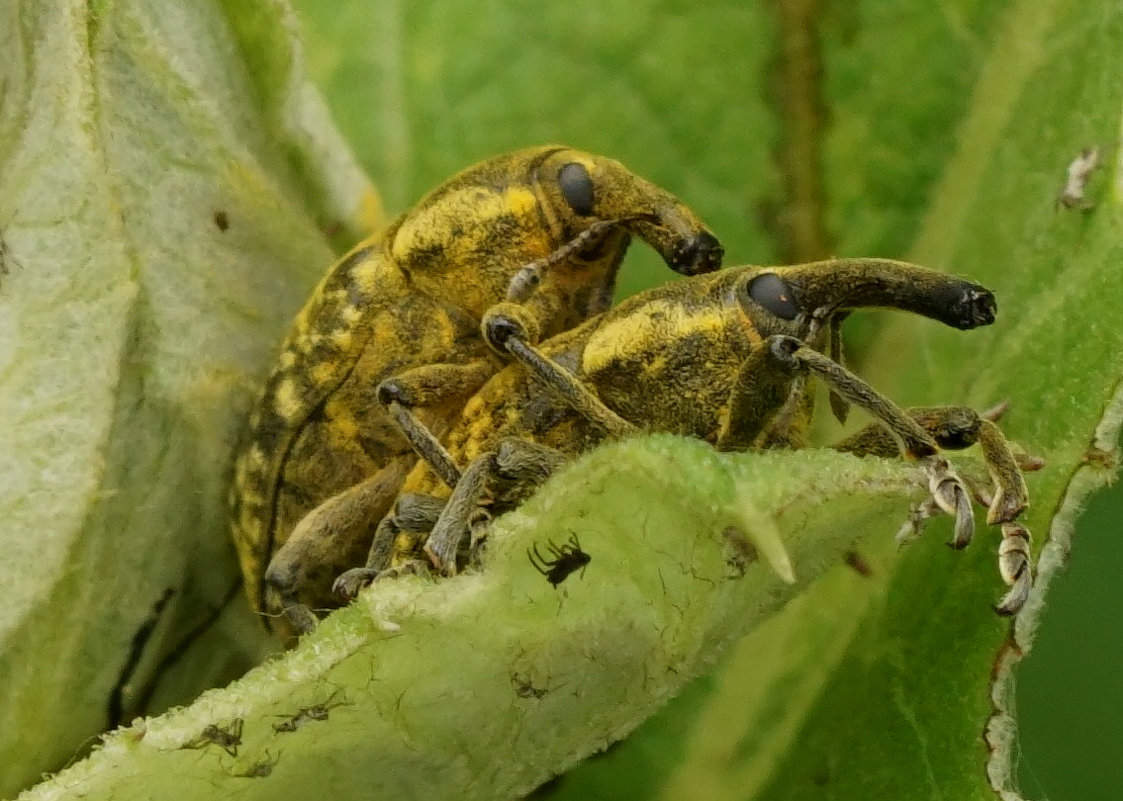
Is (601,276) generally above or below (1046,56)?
below

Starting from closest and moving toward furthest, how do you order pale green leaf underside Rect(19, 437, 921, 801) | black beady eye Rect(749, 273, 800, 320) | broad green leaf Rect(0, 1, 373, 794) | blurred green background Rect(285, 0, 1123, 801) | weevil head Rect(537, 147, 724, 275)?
1. pale green leaf underside Rect(19, 437, 921, 801)
2. broad green leaf Rect(0, 1, 373, 794)
3. black beady eye Rect(749, 273, 800, 320)
4. blurred green background Rect(285, 0, 1123, 801)
5. weevil head Rect(537, 147, 724, 275)

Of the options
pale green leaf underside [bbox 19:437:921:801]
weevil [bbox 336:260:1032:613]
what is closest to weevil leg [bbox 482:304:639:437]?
weevil [bbox 336:260:1032:613]

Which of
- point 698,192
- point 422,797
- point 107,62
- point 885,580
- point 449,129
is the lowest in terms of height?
point 885,580

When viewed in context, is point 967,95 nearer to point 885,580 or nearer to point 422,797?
point 885,580

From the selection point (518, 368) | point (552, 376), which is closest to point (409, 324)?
point (518, 368)

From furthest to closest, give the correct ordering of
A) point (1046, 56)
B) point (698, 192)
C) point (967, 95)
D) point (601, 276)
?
point (601, 276)
point (698, 192)
point (967, 95)
point (1046, 56)

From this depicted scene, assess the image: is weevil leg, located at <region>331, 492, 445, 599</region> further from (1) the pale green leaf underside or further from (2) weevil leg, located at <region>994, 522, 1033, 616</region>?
(2) weevil leg, located at <region>994, 522, 1033, 616</region>

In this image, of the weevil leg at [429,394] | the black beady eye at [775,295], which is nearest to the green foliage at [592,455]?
the black beady eye at [775,295]

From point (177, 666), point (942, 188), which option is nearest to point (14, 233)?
point (177, 666)

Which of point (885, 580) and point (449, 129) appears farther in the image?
point (449, 129)
